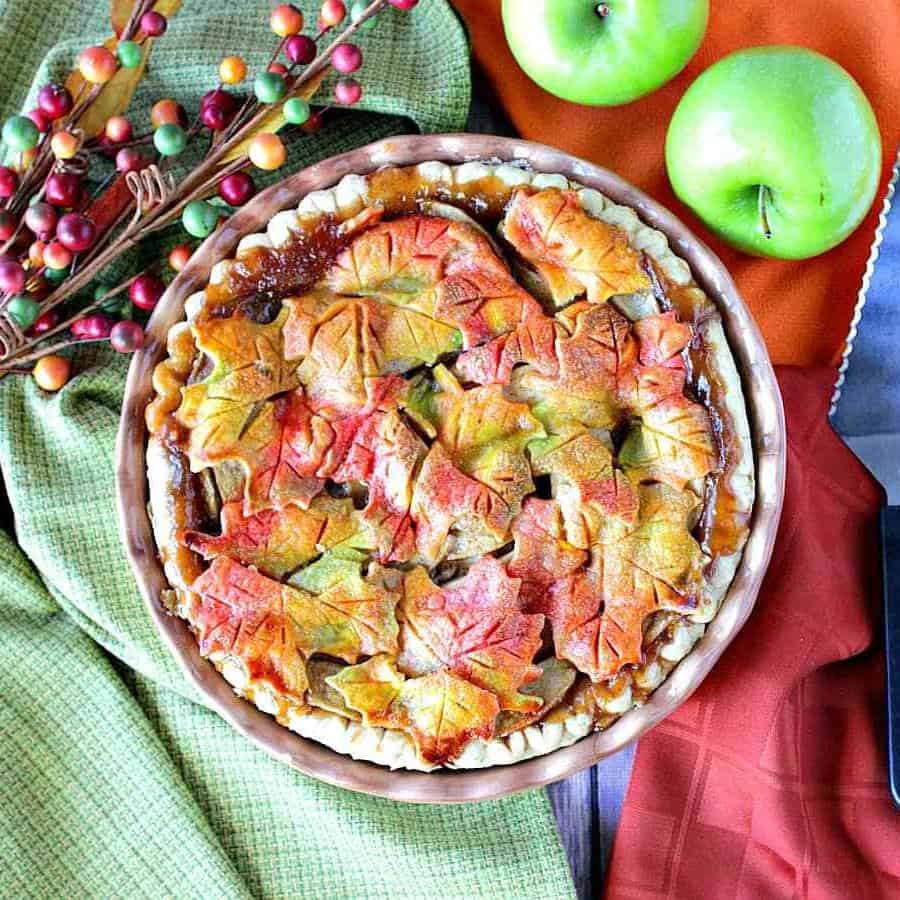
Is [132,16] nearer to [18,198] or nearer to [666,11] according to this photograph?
[18,198]

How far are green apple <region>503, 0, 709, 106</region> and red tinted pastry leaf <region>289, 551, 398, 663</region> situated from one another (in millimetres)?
577

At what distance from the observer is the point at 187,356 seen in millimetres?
1162

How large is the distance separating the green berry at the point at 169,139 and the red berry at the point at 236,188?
0.07 m

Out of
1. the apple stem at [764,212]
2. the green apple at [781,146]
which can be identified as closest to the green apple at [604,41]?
the green apple at [781,146]

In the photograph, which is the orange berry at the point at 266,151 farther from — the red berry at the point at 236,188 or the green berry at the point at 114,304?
the green berry at the point at 114,304

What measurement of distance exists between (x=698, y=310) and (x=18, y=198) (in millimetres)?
705

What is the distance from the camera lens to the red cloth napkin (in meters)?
1.31

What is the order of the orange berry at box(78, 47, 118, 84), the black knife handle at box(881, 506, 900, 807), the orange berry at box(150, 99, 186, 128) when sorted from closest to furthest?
the orange berry at box(78, 47, 118, 84)
the orange berry at box(150, 99, 186, 128)
the black knife handle at box(881, 506, 900, 807)

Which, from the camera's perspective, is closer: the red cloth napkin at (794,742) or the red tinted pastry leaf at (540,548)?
the red tinted pastry leaf at (540,548)

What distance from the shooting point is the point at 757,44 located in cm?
138

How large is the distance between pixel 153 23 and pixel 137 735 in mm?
774

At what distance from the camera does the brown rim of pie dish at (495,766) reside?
1183mm

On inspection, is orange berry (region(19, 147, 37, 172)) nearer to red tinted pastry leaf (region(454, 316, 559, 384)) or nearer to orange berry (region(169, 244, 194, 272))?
orange berry (region(169, 244, 194, 272))

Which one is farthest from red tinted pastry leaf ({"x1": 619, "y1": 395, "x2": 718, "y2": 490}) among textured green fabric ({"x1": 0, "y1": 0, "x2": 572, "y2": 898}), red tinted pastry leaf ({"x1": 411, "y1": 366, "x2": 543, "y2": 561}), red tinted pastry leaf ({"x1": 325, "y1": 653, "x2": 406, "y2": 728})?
textured green fabric ({"x1": 0, "y1": 0, "x2": 572, "y2": 898})
